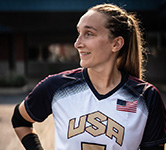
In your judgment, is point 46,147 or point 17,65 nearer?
point 46,147

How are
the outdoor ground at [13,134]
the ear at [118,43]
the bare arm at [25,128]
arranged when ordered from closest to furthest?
the ear at [118,43], the bare arm at [25,128], the outdoor ground at [13,134]

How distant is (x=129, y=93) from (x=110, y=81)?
0.58 ft

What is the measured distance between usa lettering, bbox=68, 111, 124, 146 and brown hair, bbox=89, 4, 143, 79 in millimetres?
546

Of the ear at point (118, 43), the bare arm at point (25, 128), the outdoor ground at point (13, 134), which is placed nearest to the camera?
the ear at point (118, 43)

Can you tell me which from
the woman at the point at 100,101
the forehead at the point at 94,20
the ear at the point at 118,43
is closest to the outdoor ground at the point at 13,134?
the woman at the point at 100,101

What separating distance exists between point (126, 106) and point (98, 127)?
0.26 metres

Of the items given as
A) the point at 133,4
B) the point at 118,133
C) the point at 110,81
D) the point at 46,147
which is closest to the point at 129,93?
the point at 110,81

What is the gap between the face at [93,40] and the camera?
1.74 m

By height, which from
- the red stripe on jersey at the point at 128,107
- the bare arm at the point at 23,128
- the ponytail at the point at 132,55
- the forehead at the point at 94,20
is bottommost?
the bare arm at the point at 23,128

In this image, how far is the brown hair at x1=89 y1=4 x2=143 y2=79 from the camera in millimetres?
1782

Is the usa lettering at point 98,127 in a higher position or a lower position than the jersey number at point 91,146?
higher

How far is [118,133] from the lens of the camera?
1737 millimetres

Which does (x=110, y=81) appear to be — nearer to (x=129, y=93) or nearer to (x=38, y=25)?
(x=129, y=93)

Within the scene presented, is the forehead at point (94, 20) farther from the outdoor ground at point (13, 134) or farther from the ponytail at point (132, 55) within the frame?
the outdoor ground at point (13, 134)
